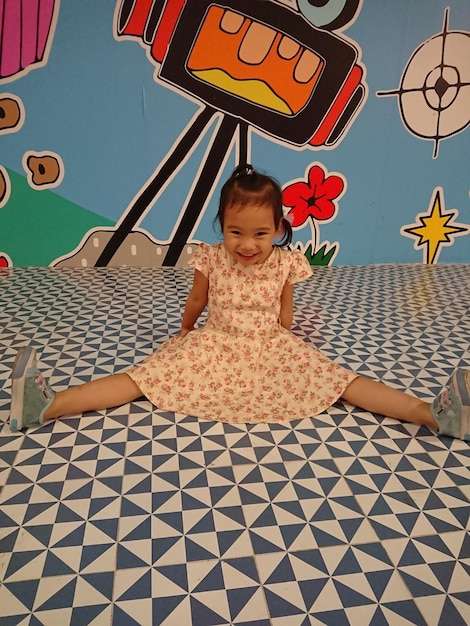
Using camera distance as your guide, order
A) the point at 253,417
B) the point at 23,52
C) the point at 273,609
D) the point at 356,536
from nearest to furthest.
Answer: the point at 273,609, the point at 356,536, the point at 253,417, the point at 23,52

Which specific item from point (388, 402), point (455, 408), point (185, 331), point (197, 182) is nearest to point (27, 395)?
point (185, 331)

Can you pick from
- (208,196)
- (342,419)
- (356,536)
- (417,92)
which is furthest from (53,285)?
(417,92)

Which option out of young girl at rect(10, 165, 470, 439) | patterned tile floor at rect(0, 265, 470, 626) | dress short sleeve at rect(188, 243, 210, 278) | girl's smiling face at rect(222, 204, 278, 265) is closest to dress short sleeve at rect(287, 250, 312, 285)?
young girl at rect(10, 165, 470, 439)

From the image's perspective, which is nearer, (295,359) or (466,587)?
(466,587)

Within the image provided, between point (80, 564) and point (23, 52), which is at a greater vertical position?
→ point (23, 52)

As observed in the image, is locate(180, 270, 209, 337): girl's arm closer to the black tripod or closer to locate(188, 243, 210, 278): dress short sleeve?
locate(188, 243, 210, 278): dress short sleeve

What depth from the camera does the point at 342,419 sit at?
4.36 ft

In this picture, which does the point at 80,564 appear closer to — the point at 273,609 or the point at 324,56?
the point at 273,609

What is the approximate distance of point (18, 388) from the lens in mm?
1186

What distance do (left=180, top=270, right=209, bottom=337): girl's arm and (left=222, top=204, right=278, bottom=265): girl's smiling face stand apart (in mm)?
150

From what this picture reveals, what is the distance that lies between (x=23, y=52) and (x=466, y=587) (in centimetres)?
237

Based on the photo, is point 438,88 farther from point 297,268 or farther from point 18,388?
point 18,388

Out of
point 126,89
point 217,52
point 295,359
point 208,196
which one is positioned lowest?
point 295,359

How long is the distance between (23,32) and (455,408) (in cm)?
215
